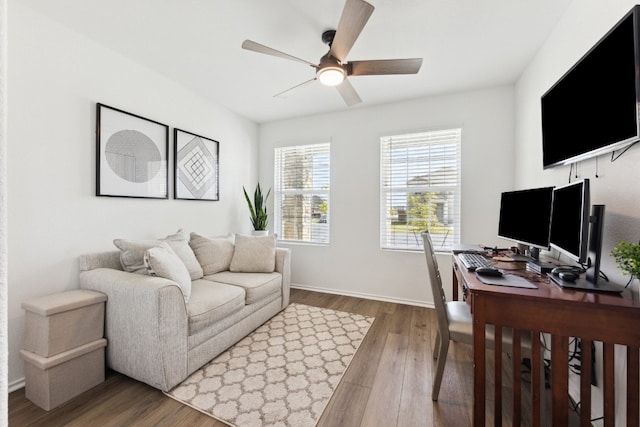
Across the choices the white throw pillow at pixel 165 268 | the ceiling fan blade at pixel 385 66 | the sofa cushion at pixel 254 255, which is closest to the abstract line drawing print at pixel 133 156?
the white throw pillow at pixel 165 268

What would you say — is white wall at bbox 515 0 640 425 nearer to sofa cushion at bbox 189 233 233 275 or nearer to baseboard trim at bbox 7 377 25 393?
sofa cushion at bbox 189 233 233 275

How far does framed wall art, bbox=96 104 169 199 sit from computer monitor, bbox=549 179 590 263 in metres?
3.21

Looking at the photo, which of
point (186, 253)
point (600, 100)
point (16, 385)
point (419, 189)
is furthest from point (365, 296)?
point (16, 385)

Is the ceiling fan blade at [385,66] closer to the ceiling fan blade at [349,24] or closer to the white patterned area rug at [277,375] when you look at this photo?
the ceiling fan blade at [349,24]

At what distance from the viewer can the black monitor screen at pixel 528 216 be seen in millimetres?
1683

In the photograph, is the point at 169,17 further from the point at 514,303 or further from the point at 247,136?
the point at 514,303

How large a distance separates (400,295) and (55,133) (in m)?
3.62

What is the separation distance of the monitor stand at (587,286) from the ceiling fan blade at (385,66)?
152 cm

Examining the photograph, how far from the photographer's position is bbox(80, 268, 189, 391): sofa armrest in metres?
1.66

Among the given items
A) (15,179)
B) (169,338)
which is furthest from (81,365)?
(15,179)

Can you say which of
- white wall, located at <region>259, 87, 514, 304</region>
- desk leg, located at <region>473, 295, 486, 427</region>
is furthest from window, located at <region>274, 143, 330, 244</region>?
desk leg, located at <region>473, 295, 486, 427</region>

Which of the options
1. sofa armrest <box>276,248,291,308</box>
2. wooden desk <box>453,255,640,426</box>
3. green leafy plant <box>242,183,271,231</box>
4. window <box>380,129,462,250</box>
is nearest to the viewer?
wooden desk <box>453,255,640,426</box>

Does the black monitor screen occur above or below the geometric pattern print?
below

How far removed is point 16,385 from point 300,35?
3121 millimetres
